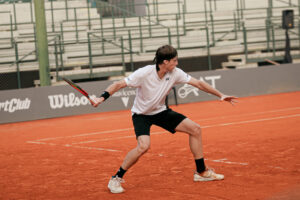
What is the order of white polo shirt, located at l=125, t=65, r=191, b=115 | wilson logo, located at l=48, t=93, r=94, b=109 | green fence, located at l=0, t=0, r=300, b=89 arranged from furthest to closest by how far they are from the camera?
green fence, located at l=0, t=0, r=300, b=89 → wilson logo, located at l=48, t=93, r=94, b=109 → white polo shirt, located at l=125, t=65, r=191, b=115

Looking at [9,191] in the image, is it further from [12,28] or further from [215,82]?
[12,28]

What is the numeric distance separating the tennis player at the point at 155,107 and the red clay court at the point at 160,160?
26 cm

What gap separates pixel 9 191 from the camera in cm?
712

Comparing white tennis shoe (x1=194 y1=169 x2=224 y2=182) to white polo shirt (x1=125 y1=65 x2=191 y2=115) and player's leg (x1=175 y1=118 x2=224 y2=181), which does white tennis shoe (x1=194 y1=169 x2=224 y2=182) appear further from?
white polo shirt (x1=125 y1=65 x2=191 y2=115)

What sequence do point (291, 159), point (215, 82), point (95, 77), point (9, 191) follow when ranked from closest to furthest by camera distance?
point (9, 191)
point (291, 159)
point (215, 82)
point (95, 77)

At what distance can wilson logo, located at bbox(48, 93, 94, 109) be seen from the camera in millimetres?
19109

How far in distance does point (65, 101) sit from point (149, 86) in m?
13.0

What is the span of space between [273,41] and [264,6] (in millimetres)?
6178

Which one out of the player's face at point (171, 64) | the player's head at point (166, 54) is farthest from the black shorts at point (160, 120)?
the player's head at point (166, 54)

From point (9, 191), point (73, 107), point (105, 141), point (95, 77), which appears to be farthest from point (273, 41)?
point (9, 191)

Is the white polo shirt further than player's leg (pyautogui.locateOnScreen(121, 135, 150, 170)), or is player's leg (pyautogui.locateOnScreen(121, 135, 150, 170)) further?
the white polo shirt

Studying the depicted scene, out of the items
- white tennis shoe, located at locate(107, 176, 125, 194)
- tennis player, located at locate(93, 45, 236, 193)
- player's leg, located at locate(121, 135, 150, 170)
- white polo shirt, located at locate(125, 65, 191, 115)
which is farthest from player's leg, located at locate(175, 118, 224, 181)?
white tennis shoe, located at locate(107, 176, 125, 194)

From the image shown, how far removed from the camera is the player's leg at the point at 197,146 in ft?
22.3

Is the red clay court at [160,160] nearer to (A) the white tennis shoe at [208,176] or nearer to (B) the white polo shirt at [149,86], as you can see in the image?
(A) the white tennis shoe at [208,176]
